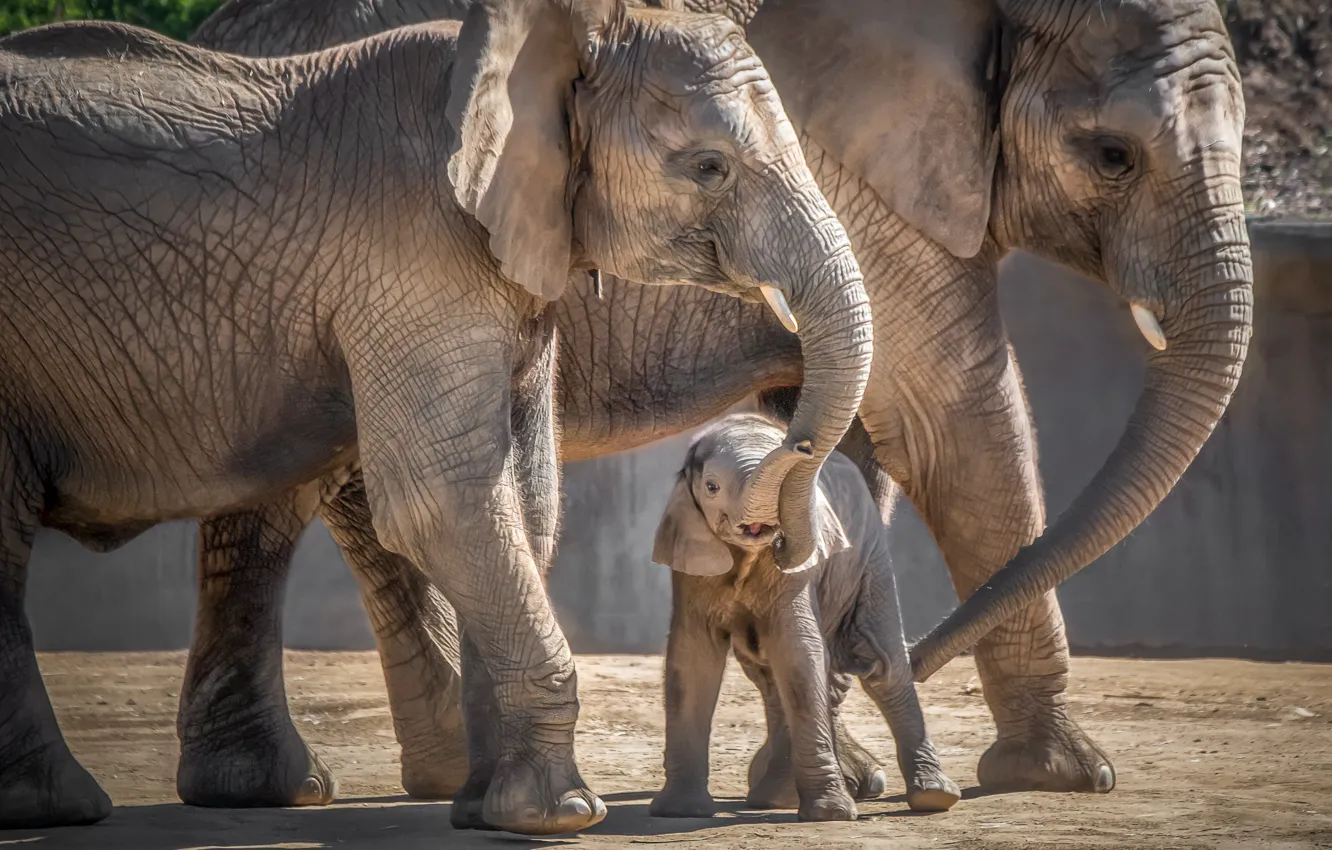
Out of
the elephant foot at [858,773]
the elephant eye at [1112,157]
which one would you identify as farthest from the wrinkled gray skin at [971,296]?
the elephant foot at [858,773]

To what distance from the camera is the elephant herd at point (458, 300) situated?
223 inches

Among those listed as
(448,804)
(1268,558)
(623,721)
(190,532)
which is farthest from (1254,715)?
(190,532)

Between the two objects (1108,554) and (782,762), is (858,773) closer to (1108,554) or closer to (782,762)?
(782,762)

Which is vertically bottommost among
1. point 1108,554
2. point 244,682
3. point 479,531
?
point 244,682

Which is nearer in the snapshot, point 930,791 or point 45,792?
point 45,792

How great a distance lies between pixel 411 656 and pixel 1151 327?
8.86 feet

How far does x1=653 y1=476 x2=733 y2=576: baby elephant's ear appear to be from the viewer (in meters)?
6.30

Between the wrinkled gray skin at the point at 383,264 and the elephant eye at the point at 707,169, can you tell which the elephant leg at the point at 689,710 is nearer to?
the wrinkled gray skin at the point at 383,264

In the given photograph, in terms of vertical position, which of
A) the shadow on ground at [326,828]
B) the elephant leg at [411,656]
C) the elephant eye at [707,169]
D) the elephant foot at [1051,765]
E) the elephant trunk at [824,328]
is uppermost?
the elephant eye at [707,169]

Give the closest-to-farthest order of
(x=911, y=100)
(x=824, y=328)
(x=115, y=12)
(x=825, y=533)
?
(x=824, y=328)
(x=825, y=533)
(x=911, y=100)
(x=115, y=12)

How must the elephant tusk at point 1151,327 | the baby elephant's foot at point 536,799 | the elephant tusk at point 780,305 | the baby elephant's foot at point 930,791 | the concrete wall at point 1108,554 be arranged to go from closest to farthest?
the elephant tusk at point 780,305
the baby elephant's foot at point 536,799
the baby elephant's foot at point 930,791
the elephant tusk at point 1151,327
the concrete wall at point 1108,554

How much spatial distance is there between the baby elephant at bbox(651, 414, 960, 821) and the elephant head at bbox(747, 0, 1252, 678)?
0.26 meters

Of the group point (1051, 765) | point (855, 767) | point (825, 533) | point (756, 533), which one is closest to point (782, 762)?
point (855, 767)

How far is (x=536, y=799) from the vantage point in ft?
18.5
